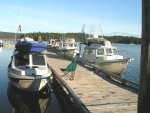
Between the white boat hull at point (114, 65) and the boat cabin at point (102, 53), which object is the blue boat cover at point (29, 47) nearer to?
the white boat hull at point (114, 65)

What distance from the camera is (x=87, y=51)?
27.1 m

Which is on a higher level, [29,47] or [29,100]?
[29,47]

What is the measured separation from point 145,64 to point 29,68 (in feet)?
31.9

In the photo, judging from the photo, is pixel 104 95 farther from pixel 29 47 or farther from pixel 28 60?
pixel 29 47

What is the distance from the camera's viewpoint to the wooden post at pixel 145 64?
418 cm

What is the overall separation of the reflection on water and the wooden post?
7.98m

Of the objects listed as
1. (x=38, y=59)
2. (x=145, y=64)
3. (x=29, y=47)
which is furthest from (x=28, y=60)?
(x=145, y=64)

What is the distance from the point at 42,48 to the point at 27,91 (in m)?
2.99

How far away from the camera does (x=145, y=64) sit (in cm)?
437

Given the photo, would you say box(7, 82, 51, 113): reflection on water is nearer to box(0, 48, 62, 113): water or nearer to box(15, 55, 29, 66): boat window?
box(0, 48, 62, 113): water

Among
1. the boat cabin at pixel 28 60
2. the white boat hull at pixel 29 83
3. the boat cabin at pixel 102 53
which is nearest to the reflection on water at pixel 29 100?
the white boat hull at pixel 29 83

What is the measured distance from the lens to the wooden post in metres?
4.18

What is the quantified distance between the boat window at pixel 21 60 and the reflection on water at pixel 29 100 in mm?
1460

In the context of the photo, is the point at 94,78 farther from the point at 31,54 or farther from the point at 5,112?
the point at 5,112
